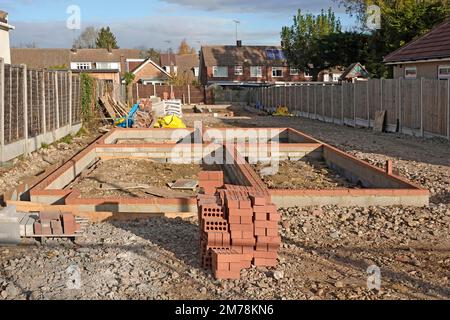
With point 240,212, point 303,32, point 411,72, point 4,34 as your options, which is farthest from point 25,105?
point 303,32

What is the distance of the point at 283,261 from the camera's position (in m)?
6.44

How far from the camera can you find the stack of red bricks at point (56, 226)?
7145 mm

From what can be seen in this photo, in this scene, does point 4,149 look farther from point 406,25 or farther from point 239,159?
point 406,25

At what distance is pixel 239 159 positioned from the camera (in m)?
12.6

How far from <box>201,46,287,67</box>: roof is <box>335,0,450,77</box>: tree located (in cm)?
3273

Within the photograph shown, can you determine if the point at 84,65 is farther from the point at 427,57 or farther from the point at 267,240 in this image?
the point at 267,240

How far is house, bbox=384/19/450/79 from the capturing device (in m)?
20.7

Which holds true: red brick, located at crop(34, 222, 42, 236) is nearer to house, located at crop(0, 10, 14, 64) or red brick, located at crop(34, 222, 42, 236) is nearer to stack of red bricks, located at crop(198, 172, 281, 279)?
stack of red bricks, located at crop(198, 172, 281, 279)

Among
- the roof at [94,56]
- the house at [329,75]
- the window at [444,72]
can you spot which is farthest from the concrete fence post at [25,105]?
the roof at [94,56]

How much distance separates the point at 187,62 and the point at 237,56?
20.4 m

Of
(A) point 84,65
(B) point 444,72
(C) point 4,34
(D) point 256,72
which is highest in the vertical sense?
(A) point 84,65

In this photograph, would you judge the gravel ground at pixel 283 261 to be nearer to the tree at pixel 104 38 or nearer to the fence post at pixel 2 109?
the fence post at pixel 2 109
